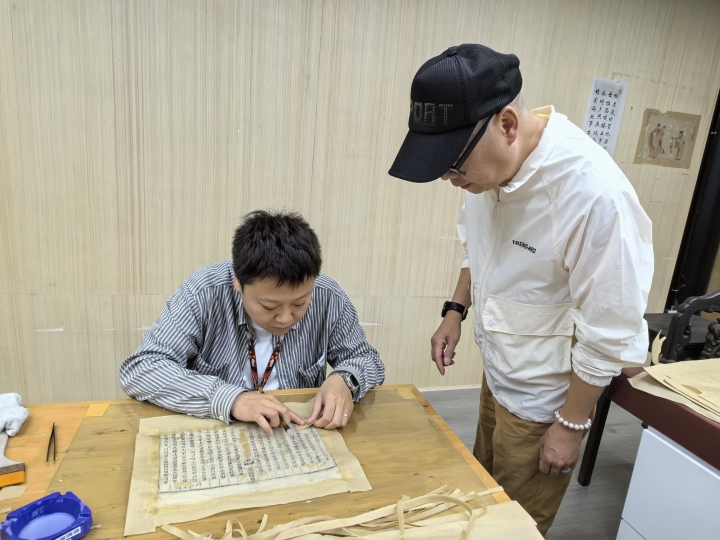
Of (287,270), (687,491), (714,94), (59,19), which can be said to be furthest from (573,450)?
(714,94)

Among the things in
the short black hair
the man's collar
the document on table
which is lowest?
the document on table

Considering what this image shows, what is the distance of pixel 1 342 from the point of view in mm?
2027

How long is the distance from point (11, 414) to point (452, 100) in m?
1.07

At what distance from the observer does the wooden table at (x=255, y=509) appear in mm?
776

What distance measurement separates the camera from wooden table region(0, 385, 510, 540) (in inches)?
30.6

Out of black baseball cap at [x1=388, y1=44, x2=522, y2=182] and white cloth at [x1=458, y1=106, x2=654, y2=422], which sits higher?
black baseball cap at [x1=388, y1=44, x2=522, y2=182]

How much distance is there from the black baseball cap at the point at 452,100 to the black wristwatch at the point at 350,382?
54 centimetres

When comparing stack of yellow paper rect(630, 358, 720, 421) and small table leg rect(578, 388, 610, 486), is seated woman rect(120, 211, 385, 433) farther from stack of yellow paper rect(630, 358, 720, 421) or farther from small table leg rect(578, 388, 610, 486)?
small table leg rect(578, 388, 610, 486)

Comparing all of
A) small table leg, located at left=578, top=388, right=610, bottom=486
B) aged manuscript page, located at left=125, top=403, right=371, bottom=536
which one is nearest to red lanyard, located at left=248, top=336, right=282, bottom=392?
aged manuscript page, located at left=125, top=403, right=371, bottom=536

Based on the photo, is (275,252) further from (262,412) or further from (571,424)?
(571,424)

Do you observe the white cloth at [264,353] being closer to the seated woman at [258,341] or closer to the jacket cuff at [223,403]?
the seated woman at [258,341]

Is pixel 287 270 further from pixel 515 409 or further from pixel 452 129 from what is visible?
pixel 515 409

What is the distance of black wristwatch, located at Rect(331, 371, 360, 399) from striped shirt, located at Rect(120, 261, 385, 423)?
0.01 m

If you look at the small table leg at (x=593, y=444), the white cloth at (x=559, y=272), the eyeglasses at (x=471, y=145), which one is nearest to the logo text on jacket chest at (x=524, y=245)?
the white cloth at (x=559, y=272)
